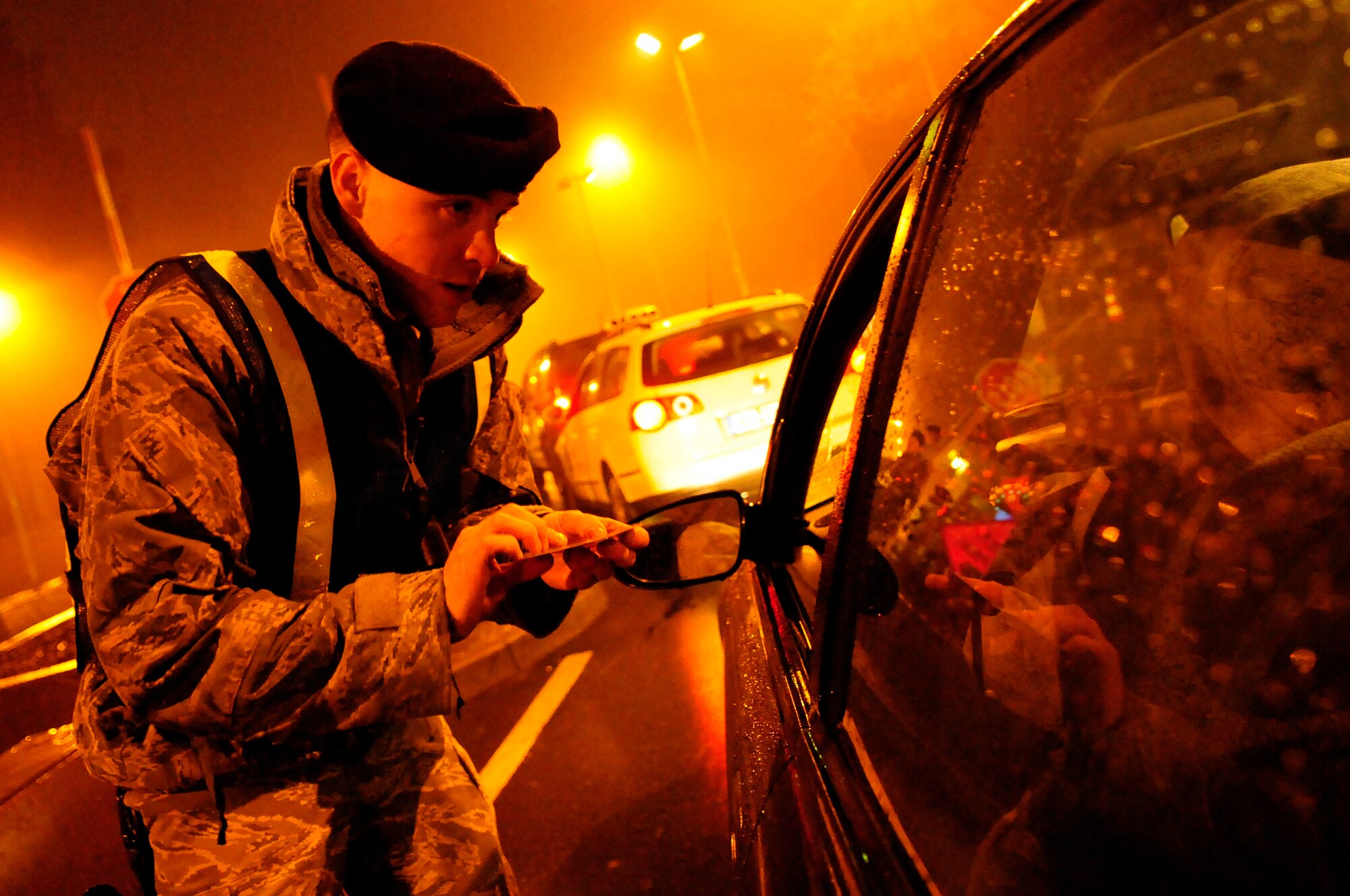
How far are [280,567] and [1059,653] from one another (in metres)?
1.21

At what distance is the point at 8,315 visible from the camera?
17.3m

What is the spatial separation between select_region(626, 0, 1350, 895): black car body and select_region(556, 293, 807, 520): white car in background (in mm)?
5195

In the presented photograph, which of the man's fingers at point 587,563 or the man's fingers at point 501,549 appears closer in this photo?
the man's fingers at point 501,549

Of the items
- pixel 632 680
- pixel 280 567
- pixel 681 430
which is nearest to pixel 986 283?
pixel 280 567

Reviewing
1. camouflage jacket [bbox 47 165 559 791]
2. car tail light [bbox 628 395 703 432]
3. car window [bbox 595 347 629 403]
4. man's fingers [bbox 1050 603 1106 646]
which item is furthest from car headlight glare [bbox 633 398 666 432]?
man's fingers [bbox 1050 603 1106 646]

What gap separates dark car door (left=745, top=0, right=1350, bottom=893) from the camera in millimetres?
716

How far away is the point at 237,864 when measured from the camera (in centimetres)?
138

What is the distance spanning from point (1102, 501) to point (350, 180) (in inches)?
56.8

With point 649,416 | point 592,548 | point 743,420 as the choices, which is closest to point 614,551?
point 592,548

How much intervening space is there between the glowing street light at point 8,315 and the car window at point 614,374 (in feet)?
52.1

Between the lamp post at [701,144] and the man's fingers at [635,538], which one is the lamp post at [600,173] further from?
the man's fingers at [635,538]

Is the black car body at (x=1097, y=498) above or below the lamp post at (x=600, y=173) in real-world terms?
below

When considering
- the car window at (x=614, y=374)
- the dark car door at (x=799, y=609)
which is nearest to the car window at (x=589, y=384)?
the car window at (x=614, y=374)

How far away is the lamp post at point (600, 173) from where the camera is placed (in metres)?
18.9
